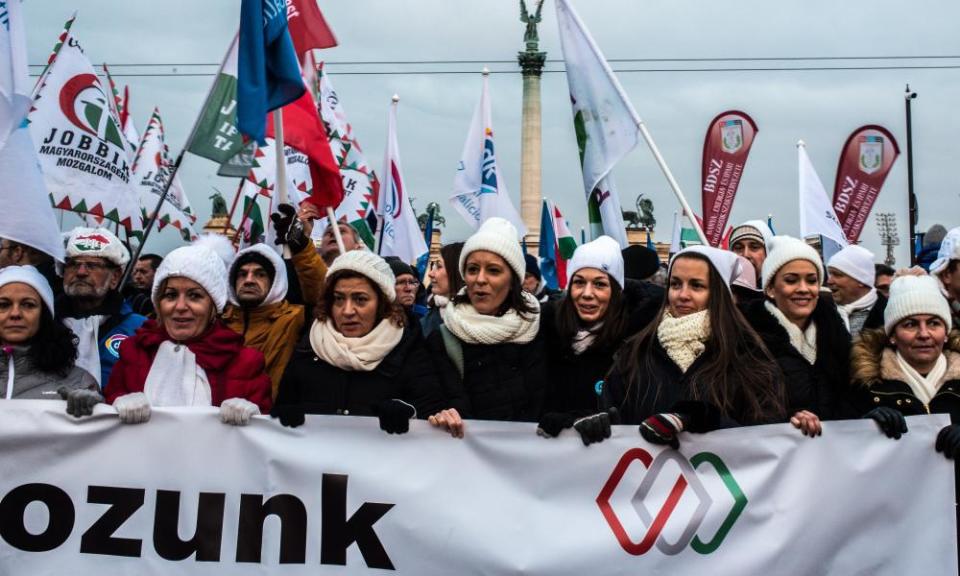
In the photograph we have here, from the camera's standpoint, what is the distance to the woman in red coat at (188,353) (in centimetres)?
445

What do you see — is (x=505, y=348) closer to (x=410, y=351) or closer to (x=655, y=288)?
(x=410, y=351)

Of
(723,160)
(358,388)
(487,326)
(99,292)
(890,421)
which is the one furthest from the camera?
(723,160)

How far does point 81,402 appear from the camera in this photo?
420 centimetres

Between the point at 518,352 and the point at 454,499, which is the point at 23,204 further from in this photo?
the point at 454,499

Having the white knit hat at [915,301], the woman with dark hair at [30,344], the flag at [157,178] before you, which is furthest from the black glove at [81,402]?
the flag at [157,178]

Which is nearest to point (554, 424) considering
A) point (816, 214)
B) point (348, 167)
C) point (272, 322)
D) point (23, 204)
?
point (272, 322)

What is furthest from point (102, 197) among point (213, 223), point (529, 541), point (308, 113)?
point (213, 223)

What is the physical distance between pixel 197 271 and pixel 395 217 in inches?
219

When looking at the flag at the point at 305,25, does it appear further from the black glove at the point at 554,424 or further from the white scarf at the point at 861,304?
the black glove at the point at 554,424

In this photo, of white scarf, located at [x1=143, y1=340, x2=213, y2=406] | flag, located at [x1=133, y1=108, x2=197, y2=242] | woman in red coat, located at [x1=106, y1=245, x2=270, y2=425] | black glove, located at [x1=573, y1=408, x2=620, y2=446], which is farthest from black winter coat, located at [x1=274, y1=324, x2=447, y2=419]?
flag, located at [x1=133, y1=108, x2=197, y2=242]

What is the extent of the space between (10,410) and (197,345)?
2.42ft

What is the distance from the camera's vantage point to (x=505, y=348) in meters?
4.68

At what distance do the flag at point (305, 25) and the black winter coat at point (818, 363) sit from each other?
360 cm

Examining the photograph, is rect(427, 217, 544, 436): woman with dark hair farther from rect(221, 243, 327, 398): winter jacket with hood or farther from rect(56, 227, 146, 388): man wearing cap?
rect(56, 227, 146, 388): man wearing cap
